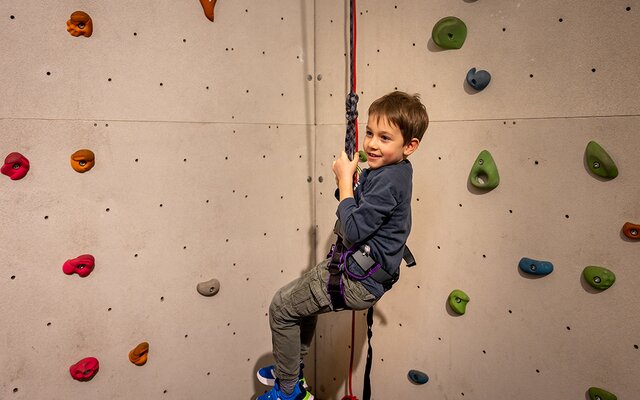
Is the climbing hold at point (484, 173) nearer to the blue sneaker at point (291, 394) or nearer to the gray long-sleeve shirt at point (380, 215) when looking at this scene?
the gray long-sleeve shirt at point (380, 215)

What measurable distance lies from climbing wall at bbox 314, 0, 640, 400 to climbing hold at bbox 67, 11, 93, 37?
0.92m

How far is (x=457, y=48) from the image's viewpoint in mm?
1388

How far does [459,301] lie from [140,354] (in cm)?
121

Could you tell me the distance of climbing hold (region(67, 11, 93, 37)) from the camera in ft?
3.82

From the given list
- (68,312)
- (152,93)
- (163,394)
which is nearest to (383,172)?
(152,93)

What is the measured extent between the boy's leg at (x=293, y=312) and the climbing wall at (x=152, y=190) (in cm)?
43

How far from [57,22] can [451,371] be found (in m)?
1.83

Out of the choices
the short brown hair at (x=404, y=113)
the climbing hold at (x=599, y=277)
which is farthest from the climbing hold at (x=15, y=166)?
the climbing hold at (x=599, y=277)

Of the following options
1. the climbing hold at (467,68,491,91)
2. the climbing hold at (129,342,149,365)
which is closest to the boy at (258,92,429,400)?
the climbing hold at (467,68,491,91)

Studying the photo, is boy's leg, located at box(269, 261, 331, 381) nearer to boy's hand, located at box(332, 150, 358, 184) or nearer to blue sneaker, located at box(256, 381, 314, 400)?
blue sneaker, located at box(256, 381, 314, 400)

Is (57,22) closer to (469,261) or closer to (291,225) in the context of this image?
(291,225)

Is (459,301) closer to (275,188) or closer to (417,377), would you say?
(417,377)

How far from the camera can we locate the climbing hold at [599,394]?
1247 mm

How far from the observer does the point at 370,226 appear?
1.08 metres
